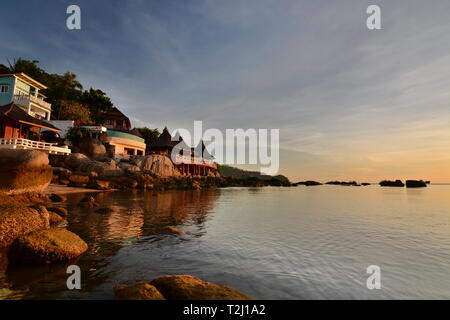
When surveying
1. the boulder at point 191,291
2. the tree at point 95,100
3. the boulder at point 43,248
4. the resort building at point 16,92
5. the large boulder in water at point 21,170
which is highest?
the tree at point 95,100

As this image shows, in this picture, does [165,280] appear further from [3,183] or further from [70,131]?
[70,131]

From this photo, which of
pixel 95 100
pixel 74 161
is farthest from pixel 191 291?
pixel 95 100

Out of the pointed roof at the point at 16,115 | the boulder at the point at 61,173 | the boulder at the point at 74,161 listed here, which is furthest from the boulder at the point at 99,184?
the pointed roof at the point at 16,115

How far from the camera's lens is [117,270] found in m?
6.43

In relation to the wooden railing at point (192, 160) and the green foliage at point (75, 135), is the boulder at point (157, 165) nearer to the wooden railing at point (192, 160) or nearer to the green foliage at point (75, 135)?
the wooden railing at point (192, 160)

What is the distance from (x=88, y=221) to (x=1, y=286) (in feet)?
24.7

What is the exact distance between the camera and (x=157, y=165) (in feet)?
144

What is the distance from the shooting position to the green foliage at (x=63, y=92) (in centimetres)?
4812

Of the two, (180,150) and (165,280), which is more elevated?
(180,150)

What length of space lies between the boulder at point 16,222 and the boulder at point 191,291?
18.4 feet

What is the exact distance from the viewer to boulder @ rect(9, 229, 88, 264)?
6.30 metres

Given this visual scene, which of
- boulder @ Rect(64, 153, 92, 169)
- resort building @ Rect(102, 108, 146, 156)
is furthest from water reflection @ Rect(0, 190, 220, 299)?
resort building @ Rect(102, 108, 146, 156)

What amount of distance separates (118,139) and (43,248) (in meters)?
39.4
